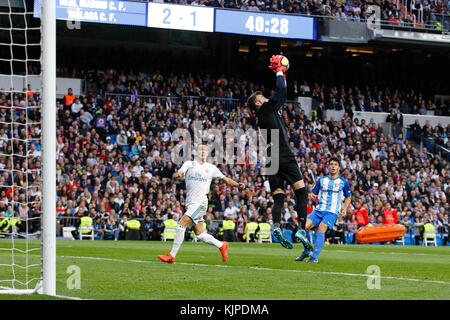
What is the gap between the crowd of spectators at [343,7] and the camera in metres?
31.2

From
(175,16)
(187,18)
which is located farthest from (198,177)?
(187,18)

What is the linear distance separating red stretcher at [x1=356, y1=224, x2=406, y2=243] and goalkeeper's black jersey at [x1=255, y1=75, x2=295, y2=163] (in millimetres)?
13287

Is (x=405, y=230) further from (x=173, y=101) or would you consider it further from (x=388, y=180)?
(x=173, y=101)

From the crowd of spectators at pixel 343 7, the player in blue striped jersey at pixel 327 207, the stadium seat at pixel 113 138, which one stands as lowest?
the player in blue striped jersey at pixel 327 207

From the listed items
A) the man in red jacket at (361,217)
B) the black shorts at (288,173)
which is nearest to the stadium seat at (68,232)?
the man in red jacket at (361,217)

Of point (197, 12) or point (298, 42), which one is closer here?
point (197, 12)

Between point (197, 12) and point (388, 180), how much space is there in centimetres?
988

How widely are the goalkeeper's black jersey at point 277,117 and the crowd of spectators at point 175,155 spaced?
12.1m

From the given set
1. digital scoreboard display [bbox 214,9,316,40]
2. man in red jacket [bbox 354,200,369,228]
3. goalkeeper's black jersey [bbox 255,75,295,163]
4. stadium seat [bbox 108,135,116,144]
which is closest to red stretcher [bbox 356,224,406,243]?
man in red jacket [bbox 354,200,369,228]

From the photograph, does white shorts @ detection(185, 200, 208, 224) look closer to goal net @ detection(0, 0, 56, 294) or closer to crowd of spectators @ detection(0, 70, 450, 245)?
goal net @ detection(0, 0, 56, 294)

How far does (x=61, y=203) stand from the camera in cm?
2423

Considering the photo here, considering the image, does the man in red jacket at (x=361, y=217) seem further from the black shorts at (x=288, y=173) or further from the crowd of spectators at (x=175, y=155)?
the black shorts at (x=288, y=173)
